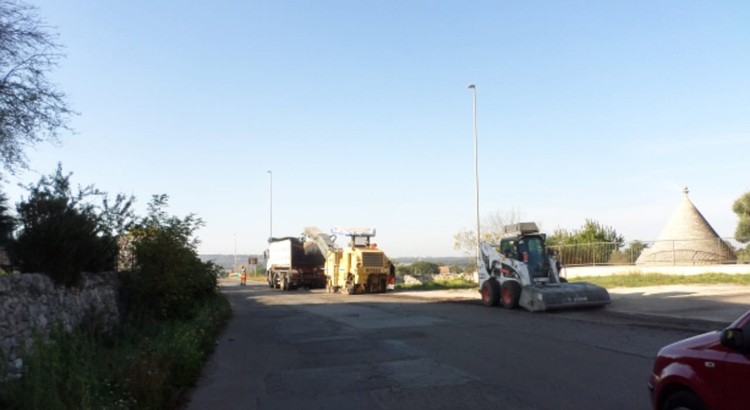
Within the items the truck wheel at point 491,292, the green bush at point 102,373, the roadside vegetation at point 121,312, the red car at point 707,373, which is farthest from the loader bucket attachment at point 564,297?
the red car at point 707,373

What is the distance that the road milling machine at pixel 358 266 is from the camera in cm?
3541

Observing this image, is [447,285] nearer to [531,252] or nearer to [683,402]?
[531,252]

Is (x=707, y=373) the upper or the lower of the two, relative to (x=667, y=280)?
upper

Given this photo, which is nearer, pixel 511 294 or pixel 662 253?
pixel 511 294

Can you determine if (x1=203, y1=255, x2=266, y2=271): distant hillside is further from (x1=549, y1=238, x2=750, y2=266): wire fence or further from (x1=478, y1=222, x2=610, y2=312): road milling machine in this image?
(x1=549, y1=238, x2=750, y2=266): wire fence

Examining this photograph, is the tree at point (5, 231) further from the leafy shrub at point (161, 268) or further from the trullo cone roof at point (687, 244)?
the trullo cone roof at point (687, 244)

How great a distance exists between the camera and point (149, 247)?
16031mm

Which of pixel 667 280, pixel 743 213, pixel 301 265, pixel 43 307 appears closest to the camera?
pixel 43 307

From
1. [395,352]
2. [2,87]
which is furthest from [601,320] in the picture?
[2,87]

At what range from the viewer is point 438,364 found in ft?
36.2

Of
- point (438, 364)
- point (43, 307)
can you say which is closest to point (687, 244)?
point (438, 364)

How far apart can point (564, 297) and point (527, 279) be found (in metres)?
1.87

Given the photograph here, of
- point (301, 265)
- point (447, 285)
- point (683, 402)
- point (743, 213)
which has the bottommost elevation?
point (447, 285)

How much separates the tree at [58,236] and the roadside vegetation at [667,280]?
24508 millimetres
